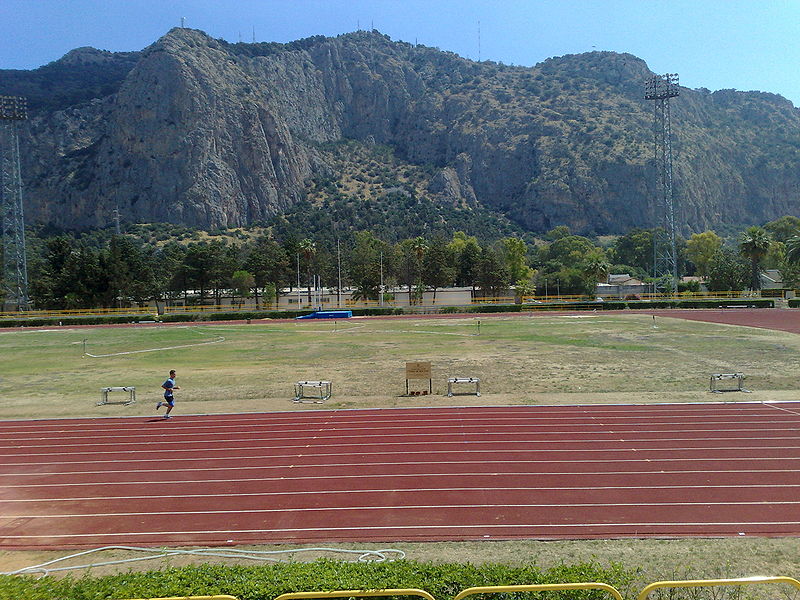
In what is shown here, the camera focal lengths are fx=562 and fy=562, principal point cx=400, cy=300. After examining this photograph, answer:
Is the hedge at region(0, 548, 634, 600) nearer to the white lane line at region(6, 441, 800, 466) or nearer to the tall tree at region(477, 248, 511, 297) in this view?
the white lane line at region(6, 441, 800, 466)

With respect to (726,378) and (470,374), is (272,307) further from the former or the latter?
(726,378)

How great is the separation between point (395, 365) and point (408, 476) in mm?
15769

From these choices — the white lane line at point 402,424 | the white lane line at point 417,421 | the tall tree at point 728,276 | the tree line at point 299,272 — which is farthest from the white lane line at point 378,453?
the tall tree at point 728,276

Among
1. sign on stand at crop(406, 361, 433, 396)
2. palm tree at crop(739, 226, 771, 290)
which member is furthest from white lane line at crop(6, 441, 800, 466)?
palm tree at crop(739, 226, 771, 290)

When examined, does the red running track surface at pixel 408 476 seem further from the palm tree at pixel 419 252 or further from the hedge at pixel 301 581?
the palm tree at pixel 419 252

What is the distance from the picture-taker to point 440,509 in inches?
387

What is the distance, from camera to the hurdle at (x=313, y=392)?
1961cm

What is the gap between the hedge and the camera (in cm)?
561

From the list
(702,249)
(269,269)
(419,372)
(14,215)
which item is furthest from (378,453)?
(702,249)

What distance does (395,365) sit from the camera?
27281 mm

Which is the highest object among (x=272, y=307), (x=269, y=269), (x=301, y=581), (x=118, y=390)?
(x=269, y=269)

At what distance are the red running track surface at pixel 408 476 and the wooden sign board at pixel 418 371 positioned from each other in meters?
2.94

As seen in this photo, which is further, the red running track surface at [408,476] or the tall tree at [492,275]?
the tall tree at [492,275]

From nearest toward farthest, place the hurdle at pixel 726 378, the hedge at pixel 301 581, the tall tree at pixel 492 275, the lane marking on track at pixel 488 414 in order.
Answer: the hedge at pixel 301 581
the lane marking on track at pixel 488 414
the hurdle at pixel 726 378
the tall tree at pixel 492 275
